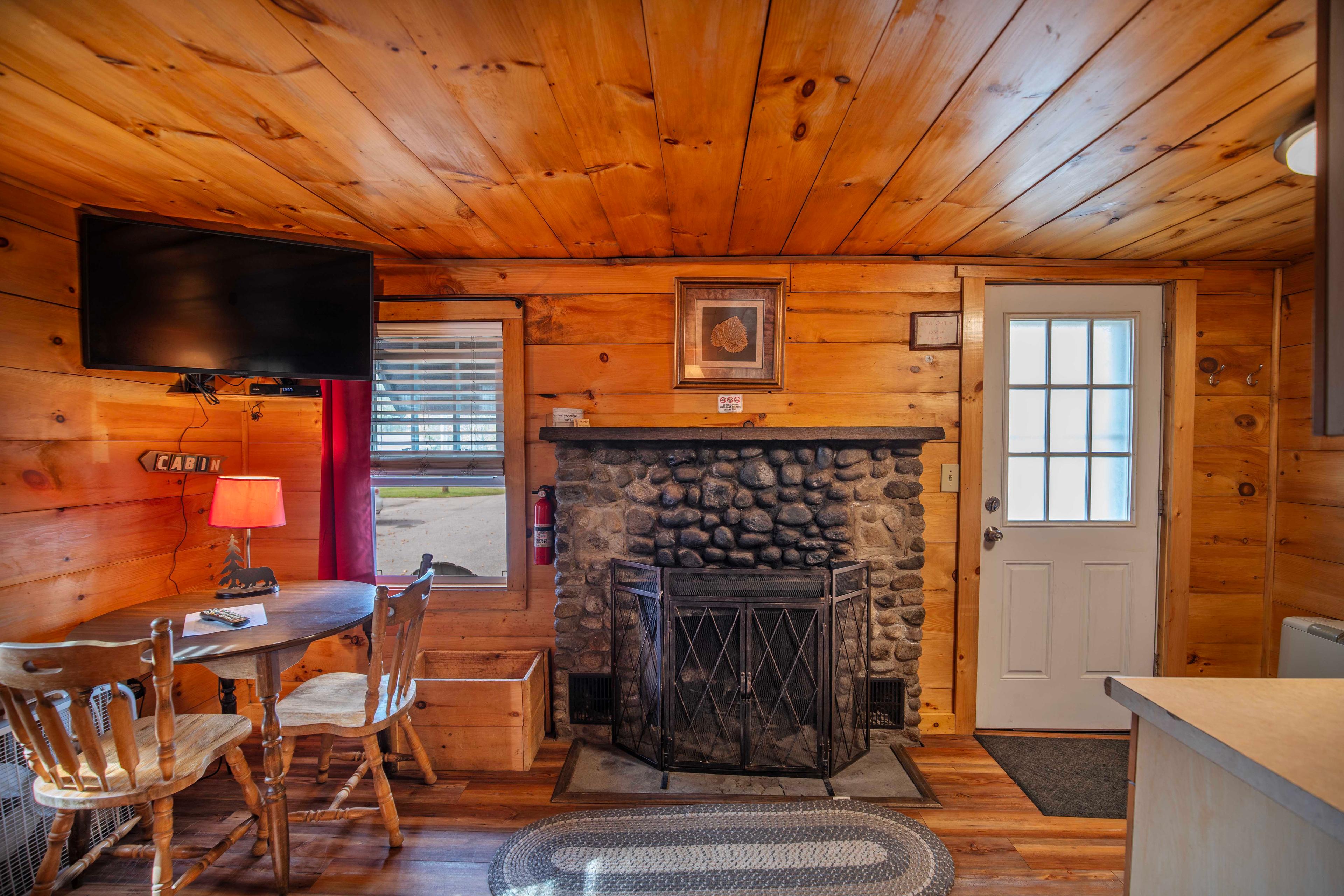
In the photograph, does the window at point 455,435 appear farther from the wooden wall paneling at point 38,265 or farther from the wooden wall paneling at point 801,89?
the wooden wall paneling at point 801,89

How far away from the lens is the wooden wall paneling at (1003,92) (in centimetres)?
105

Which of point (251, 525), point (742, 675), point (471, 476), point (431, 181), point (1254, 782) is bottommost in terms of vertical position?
point (742, 675)

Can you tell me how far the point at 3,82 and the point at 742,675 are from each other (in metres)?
2.75

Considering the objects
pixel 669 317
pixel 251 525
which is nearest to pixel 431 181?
pixel 669 317

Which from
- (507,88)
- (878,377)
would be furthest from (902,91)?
(878,377)

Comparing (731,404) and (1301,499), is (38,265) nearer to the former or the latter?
(731,404)

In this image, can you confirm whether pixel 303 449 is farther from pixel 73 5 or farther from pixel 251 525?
pixel 73 5

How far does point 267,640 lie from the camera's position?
1572 millimetres

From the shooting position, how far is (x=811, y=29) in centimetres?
108

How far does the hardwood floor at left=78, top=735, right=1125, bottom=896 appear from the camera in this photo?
162 cm

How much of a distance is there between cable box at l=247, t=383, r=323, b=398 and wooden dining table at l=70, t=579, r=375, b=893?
92cm

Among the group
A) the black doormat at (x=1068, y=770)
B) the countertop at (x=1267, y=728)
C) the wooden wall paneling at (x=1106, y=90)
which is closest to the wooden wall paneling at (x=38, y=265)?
the wooden wall paneling at (x=1106, y=90)

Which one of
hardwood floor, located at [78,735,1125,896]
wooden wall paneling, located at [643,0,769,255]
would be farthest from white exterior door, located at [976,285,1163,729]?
wooden wall paneling, located at [643,0,769,255]

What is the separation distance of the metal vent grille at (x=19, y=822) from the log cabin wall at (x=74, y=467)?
36 cm
